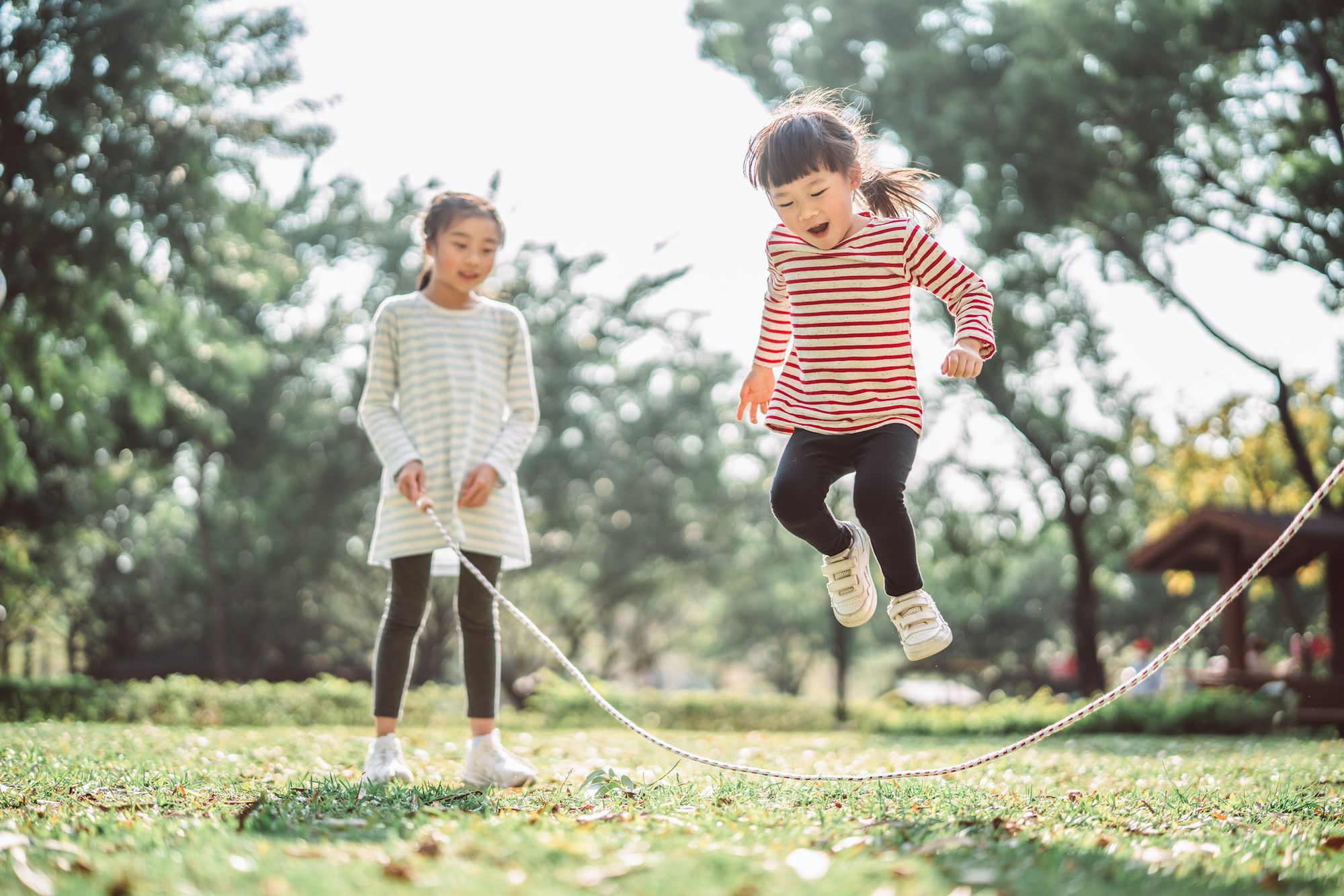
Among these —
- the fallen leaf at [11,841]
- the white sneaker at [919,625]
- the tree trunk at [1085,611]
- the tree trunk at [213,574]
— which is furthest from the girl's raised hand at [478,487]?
the tree trunk at [213,574]

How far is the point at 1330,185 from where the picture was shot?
570 inches

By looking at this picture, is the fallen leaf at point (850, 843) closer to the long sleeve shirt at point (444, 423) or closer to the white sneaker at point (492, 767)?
the white sneaker at point (492, 767)

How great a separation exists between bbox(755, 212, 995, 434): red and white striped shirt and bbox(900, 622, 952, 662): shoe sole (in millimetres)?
710

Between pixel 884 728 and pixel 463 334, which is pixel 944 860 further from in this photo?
pixel 884 728

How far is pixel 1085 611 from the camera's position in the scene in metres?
18.8

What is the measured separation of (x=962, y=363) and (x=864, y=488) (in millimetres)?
519

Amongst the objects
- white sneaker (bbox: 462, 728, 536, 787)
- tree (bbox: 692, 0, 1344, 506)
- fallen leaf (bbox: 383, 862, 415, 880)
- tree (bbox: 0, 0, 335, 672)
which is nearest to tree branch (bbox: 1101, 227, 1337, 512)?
tree (bbox: 692, 0, 1344, 506)

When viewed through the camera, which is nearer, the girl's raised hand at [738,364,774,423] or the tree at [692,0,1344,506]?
the girl's raised hand at [738,364,774,423]

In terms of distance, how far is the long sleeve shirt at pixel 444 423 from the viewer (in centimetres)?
458

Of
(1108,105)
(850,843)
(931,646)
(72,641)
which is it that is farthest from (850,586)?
(72,641)

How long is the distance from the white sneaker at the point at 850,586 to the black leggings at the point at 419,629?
54.2 inches

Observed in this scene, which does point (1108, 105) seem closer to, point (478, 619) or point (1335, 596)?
point (1335, 596)

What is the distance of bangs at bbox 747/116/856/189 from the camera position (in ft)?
12.7

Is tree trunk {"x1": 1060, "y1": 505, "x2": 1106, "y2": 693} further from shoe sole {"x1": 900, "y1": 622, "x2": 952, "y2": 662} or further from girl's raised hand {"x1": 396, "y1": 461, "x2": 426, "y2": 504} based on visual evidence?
girl's raised hand {"x1": 396, "y1": 461, "x2": 426, "y2": 504}
